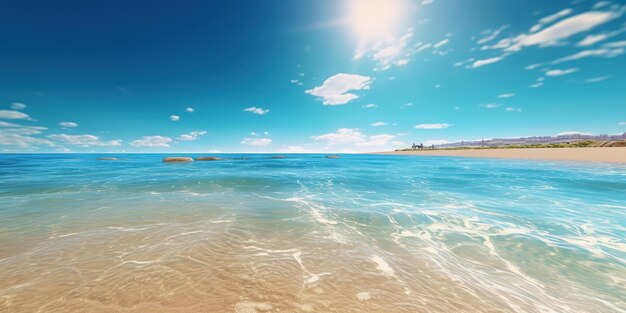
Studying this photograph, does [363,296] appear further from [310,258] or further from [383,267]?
[310,258]

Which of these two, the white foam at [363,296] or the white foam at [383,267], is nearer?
the white foam at [363,296]

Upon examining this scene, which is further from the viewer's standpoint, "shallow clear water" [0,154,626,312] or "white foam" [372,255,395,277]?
"white foam" [372,255,395,277]

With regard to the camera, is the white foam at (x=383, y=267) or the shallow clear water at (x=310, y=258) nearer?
the shallow clear water at (x=310, y=258)

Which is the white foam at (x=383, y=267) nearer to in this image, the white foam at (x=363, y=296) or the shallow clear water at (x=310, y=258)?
the shallow clear water at (x=310, y=258)

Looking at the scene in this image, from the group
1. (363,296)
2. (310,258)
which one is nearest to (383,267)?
(363,296)

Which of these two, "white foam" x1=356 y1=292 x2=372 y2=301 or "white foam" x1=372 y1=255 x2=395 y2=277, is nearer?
"white foam" x1=356 y1=292 x2=372 y2=301

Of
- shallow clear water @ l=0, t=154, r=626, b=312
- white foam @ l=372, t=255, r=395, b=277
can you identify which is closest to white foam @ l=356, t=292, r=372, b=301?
shallow clear water @ l=0, t=154, r=626, b=312

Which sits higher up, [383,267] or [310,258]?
[310,258]

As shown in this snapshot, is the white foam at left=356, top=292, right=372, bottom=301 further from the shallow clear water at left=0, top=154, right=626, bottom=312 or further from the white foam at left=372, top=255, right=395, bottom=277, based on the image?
the white foam at left=372, top=255, right=395, bottom=277

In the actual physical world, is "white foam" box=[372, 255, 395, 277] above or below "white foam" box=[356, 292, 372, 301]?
below

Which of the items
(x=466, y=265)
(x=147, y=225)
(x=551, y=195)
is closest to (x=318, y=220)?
(x=466, y=265)

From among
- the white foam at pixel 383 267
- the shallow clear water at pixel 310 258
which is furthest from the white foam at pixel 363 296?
the white foam at pixel 383 267

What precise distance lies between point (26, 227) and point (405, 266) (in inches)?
594

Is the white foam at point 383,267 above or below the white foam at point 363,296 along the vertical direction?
below
